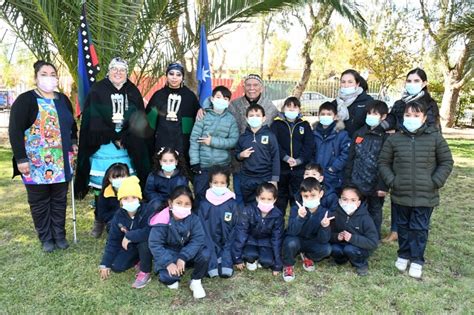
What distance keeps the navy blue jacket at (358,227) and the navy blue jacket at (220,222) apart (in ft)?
3.25

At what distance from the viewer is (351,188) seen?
4.15 meters

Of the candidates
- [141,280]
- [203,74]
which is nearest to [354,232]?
[141,280]

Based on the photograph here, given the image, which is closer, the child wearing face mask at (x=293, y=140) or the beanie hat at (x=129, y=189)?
the beanie hat at (x=129, y=189)

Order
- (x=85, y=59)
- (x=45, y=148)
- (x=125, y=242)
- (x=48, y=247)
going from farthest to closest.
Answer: (x=85, y=59)
(x=48, y=247)
(x=45, y=148)
(x=125, y=242)

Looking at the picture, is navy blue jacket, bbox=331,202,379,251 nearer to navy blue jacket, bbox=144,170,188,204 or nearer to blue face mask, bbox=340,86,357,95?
blue face mask, bbox=340,86,357,95

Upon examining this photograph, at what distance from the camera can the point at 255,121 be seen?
14.9 ft

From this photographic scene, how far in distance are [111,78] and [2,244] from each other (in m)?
2.19

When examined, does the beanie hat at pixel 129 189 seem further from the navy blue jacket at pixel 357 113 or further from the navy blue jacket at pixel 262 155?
the navy blue jacket at pixel 357 113

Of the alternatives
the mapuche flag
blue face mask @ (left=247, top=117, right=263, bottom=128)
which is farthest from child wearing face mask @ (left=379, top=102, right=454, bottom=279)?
the mapuche flag

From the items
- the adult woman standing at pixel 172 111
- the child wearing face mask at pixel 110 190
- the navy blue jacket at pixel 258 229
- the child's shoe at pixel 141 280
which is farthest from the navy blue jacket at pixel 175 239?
the adult woman standing at pixel 172 111

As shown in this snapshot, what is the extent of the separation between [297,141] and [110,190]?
6.76 ft

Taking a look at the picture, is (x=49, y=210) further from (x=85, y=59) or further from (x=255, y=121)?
(x=255, y=121)

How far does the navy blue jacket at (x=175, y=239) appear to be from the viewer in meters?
3.66

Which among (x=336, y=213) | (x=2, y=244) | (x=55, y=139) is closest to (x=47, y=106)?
(x=55, y=139)
